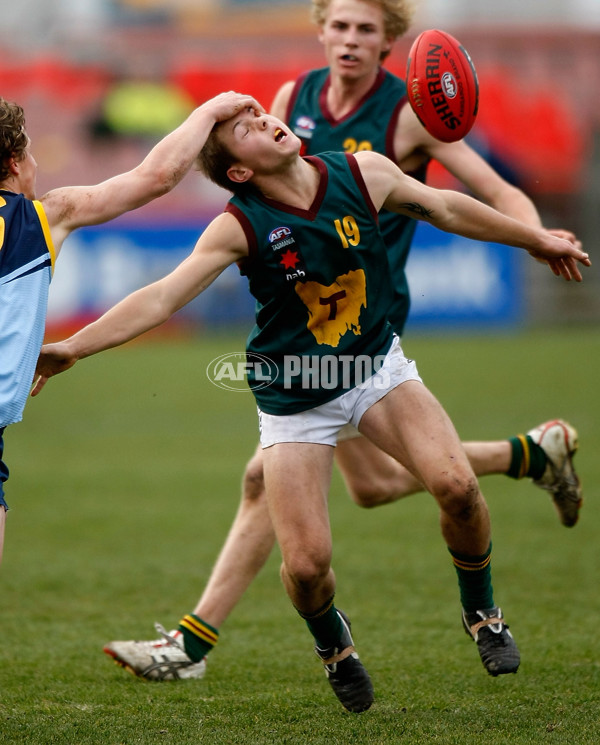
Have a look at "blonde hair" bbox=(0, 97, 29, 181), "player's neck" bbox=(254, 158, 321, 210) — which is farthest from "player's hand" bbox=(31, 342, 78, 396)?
"player's neck" bbox=(254, 158, 321, 210)

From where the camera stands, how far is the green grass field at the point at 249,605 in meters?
3.74

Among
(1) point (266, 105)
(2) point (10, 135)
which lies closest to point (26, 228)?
(2) point (10, 135)

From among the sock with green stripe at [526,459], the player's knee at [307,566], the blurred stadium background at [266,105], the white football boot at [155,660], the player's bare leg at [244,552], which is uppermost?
the player's knee at [307,566]

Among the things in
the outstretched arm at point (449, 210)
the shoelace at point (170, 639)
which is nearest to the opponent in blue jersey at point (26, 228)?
the outstretched arm at point (449, 210)

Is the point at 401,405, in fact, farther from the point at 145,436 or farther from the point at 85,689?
the point at 145,436

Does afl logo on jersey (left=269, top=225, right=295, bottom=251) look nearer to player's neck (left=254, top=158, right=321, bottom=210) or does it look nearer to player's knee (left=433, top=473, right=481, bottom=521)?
player's neck (left=254, top=158, right=321, bottom=210)

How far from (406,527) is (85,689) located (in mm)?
3376

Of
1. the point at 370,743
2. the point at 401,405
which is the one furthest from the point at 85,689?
the point at 401,405

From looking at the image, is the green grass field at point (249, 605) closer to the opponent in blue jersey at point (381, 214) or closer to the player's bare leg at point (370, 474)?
the opponent in blue jersey at point (381, 214)

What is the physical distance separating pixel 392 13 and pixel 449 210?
1.29m

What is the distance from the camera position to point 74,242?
738 inches

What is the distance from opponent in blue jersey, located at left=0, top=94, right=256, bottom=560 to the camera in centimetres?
329

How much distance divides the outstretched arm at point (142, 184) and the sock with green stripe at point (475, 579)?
1619mm

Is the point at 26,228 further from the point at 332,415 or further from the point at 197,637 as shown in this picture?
the point at 197,637
